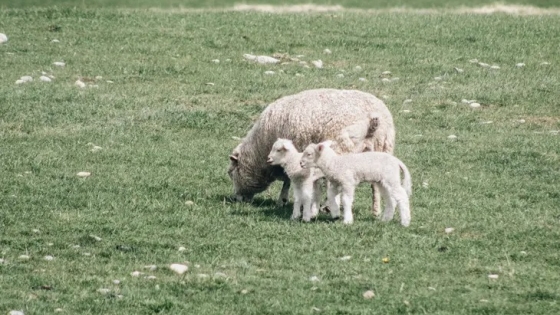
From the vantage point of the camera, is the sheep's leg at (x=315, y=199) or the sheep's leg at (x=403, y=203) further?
the sheep's leg at (x=315, y=199)

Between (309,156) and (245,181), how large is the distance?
6.37ft

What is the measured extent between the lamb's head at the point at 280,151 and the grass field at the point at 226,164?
687 mm

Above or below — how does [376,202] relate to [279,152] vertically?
below

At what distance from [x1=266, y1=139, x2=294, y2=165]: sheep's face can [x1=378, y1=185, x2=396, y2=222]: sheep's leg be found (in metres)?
1.13

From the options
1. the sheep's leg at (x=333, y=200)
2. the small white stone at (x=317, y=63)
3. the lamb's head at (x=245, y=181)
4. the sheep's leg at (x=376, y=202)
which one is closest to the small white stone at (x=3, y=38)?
the small white stone at (x=317, y=63)

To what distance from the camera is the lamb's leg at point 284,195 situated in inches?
590

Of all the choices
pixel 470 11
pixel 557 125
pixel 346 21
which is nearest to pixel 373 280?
pixel 557 125

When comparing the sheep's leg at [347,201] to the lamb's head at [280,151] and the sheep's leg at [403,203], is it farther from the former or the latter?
the lamb's head at [280,151]

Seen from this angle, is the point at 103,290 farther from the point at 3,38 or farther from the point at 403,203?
the point at 3,38

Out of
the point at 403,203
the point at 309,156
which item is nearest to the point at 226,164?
the point at 309,156

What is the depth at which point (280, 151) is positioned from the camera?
13953 mm

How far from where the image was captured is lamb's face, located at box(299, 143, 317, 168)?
44.3 ft

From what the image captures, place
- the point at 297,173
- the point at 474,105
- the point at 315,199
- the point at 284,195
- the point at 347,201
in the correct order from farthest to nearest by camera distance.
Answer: the point at 474,105 → the point at 284,195 → the point at 315,199 → the point at 297,173 → the point at 347,201

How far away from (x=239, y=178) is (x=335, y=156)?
7.00 ft
